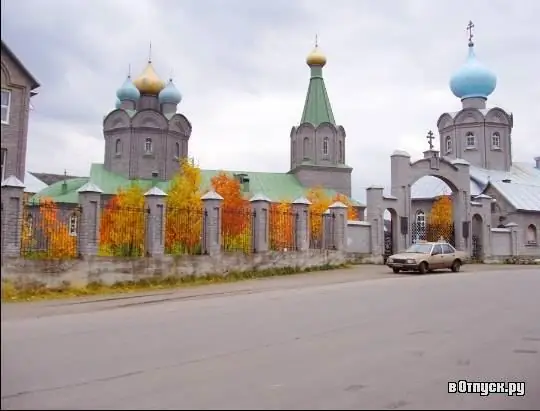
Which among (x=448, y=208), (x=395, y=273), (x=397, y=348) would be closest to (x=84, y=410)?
(x=397, y=348)

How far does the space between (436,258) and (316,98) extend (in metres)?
43.1

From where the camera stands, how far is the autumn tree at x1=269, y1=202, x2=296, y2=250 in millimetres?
20172

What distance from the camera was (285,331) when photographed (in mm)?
8281

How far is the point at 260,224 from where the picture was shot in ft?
63.5

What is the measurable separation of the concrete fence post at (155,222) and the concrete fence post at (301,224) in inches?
220

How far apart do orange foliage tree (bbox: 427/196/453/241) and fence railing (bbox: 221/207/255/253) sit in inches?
588

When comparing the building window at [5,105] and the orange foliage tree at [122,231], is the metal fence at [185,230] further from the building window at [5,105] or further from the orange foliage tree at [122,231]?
the building window at [5,105]

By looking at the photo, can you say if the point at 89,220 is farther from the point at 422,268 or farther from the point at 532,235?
the point at 532,235

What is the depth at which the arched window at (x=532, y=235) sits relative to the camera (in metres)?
41.5

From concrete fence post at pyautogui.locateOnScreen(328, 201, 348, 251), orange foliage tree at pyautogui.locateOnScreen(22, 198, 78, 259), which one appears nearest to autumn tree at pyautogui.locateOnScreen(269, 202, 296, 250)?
concrete fence post at pyautogui.locateOnScreen(328, 201, 348, 251)

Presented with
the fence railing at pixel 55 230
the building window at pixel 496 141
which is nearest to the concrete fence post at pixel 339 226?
the fence railing at pixel 55 230

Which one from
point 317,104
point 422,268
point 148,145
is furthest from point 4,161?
point 317,104

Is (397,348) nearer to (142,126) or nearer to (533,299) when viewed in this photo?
(533,299)

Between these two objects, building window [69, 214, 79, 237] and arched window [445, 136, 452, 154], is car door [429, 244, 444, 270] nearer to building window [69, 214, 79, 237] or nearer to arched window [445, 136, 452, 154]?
building window [69, 214, 79, 237]
